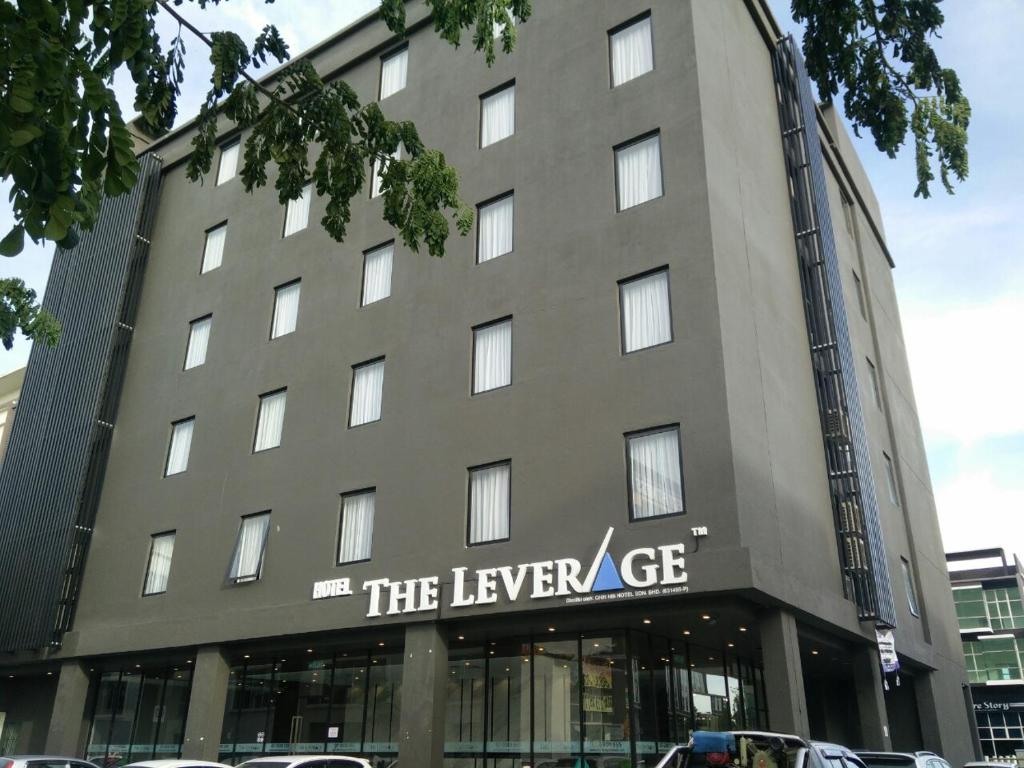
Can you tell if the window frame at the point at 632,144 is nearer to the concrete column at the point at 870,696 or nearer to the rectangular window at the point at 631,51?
the rectangular window at the point at 631,51

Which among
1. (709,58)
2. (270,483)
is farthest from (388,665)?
(709,58)

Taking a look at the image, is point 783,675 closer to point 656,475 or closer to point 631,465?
point 656,475

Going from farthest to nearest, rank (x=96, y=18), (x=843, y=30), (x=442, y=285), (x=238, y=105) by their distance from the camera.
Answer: (x=442, y=285) < (x=238, y=105) < (x=843, y=30) < (x=96, y=18)

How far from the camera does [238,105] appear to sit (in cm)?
1163

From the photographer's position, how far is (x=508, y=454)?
802 inches

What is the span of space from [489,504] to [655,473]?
4.12 m

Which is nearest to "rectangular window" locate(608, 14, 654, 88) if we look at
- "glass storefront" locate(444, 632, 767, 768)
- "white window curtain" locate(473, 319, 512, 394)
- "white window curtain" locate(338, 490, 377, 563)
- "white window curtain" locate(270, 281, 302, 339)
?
"white window curtain" locate(473, 319, 512, 394)

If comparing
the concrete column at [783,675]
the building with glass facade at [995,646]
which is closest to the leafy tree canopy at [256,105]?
the concrete column at [783,675]

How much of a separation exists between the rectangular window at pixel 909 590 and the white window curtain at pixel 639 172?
14809 mm

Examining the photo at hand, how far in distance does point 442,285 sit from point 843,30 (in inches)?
579

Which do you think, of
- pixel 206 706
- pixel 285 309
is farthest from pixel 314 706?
pixel 285 309

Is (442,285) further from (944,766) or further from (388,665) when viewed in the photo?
(944,766)

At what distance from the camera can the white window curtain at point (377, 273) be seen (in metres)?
25.0

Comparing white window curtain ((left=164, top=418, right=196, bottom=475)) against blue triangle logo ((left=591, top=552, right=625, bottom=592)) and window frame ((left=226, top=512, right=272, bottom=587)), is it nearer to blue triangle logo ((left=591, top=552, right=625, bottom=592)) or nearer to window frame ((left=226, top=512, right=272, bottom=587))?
window frame ((left=226, top=512, right=272, bottom=587))
